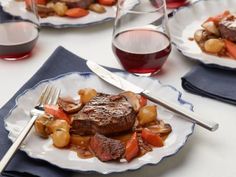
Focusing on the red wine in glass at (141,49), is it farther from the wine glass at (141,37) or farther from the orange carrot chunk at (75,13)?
the orange carrot chunk at (75,13)

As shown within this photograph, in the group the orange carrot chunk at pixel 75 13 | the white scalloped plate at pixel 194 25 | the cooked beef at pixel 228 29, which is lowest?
the orange carrot chunk at pixel 75 13

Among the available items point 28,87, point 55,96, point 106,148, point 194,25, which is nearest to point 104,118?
point 106,148

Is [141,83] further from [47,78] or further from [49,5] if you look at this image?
[49,5]

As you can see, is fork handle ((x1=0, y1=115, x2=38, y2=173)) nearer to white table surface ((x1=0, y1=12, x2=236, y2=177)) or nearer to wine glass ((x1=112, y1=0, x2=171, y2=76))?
white table surface ((x1=0, y1=12, x2=236, y2=177))

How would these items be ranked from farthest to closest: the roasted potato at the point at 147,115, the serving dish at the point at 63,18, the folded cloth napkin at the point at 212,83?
the serving dish at the point at 63,18 < the folded cloth napkin at the point at 212,83 < the roasted potato at the point at 147,115

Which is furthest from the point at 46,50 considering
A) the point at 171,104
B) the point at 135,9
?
the point at 171,104

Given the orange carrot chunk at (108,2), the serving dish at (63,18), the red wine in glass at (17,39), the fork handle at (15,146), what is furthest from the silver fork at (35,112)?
the orange carrot chunk at (108,2)

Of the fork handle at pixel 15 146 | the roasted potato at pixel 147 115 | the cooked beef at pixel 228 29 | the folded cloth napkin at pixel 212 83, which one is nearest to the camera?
the fork handle at pixel 15 146
